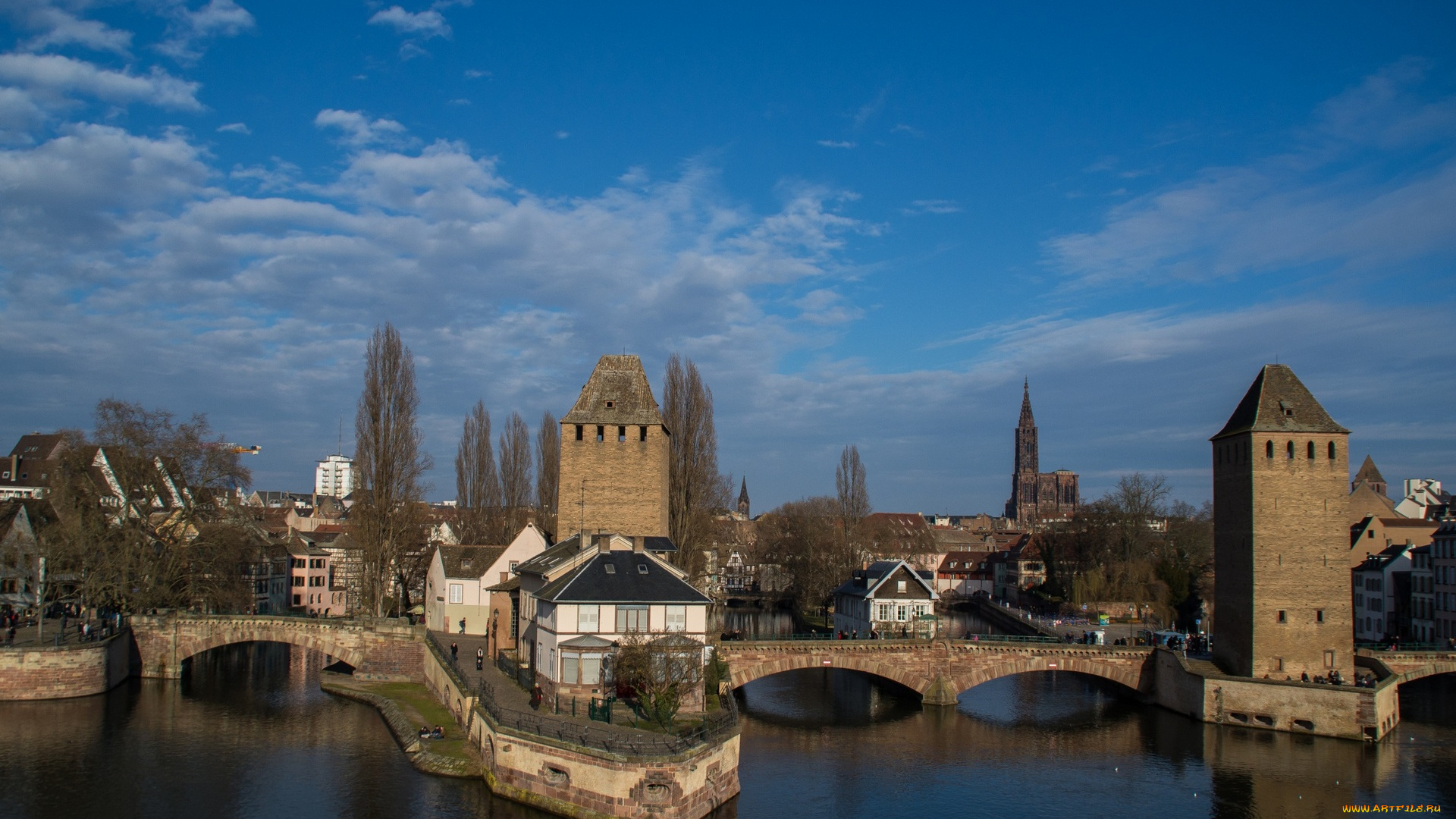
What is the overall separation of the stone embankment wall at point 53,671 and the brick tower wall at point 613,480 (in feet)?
67.1

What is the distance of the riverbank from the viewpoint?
101 feet

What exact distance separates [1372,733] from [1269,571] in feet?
22.9

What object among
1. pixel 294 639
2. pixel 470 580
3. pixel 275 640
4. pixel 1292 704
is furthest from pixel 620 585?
pixel 1292 704

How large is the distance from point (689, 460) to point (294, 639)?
21.6 meters

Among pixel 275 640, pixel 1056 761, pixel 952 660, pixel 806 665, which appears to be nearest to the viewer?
pixel 1056 761

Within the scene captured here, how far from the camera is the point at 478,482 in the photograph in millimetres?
71938

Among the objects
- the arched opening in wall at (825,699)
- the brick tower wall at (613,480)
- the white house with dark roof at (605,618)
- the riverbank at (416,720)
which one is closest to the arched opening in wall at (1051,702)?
the arched opening in wall at (825,699)

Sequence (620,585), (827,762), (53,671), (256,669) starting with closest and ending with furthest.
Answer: (620,585) → (827,762) → (53,671) → (256,669)

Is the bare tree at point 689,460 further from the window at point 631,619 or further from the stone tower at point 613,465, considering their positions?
the window at point 631,619

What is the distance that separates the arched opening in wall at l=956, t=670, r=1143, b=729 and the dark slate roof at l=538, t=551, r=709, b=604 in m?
16.9

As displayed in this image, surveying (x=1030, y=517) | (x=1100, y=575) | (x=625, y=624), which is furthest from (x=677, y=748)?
(x=1030, y=517)

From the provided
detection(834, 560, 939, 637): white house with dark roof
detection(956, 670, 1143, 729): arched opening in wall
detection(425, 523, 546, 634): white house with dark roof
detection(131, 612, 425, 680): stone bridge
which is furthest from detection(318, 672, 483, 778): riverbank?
detection(834, 560, 939, 637): white house with dark roof

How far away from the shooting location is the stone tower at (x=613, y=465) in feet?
156

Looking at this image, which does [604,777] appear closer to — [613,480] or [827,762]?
[827,762]
